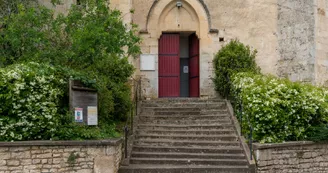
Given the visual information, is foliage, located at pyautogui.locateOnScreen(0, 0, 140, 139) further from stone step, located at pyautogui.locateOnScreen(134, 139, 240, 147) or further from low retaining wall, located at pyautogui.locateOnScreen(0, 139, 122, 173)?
stone step, located at pyautogui.locateOnScreen(134, 139, 240, 147)

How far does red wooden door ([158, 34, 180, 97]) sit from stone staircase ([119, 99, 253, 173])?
156cm

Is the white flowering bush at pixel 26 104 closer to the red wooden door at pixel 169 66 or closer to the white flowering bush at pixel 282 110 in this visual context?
the white flowering bush at pixel 282 110

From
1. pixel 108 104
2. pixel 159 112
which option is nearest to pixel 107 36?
pixel 108 104

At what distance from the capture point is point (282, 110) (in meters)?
8.25

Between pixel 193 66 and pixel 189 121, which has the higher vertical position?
pixel 193 66

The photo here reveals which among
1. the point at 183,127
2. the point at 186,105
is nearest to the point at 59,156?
the point at 183,127

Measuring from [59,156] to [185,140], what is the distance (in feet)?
10.7

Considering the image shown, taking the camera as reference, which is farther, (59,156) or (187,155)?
(187,155)

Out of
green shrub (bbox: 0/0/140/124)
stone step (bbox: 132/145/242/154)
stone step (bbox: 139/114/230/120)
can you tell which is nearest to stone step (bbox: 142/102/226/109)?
stone step (bbox: 139/114/230/120)

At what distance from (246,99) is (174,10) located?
5551 mm

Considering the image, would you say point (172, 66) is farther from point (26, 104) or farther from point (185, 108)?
point (26, 104)

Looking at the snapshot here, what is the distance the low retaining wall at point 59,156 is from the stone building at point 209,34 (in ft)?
17.8

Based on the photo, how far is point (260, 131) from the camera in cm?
829

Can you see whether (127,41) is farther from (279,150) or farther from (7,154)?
(279,150)
